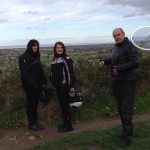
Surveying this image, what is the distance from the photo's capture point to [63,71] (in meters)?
7.58

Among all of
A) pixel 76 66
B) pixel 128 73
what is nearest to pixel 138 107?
pixel 76 66

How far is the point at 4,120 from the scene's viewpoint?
8555mm

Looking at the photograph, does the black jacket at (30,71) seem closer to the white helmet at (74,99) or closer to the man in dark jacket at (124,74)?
the white helmet at (74,99)

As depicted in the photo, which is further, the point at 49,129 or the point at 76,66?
the point at 76,66

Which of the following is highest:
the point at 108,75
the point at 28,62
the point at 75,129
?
the point at 28,62

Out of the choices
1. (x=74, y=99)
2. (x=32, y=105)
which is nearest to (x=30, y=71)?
(x=32, y=105)

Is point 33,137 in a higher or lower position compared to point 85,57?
lower

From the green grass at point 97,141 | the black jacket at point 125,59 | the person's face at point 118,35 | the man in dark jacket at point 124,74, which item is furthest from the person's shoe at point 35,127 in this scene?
the person's face at point 118,35

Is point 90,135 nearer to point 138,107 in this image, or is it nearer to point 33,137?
point 33,137

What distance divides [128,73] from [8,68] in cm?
381

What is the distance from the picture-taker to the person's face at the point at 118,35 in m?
6.47

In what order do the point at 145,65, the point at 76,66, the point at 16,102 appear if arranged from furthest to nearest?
1. the point at 145,65
2. the point at 76,66
3. the point at 16,102

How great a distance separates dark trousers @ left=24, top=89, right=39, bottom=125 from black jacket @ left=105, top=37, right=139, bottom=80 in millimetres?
2056

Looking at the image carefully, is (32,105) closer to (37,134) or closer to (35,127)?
(35,127)
